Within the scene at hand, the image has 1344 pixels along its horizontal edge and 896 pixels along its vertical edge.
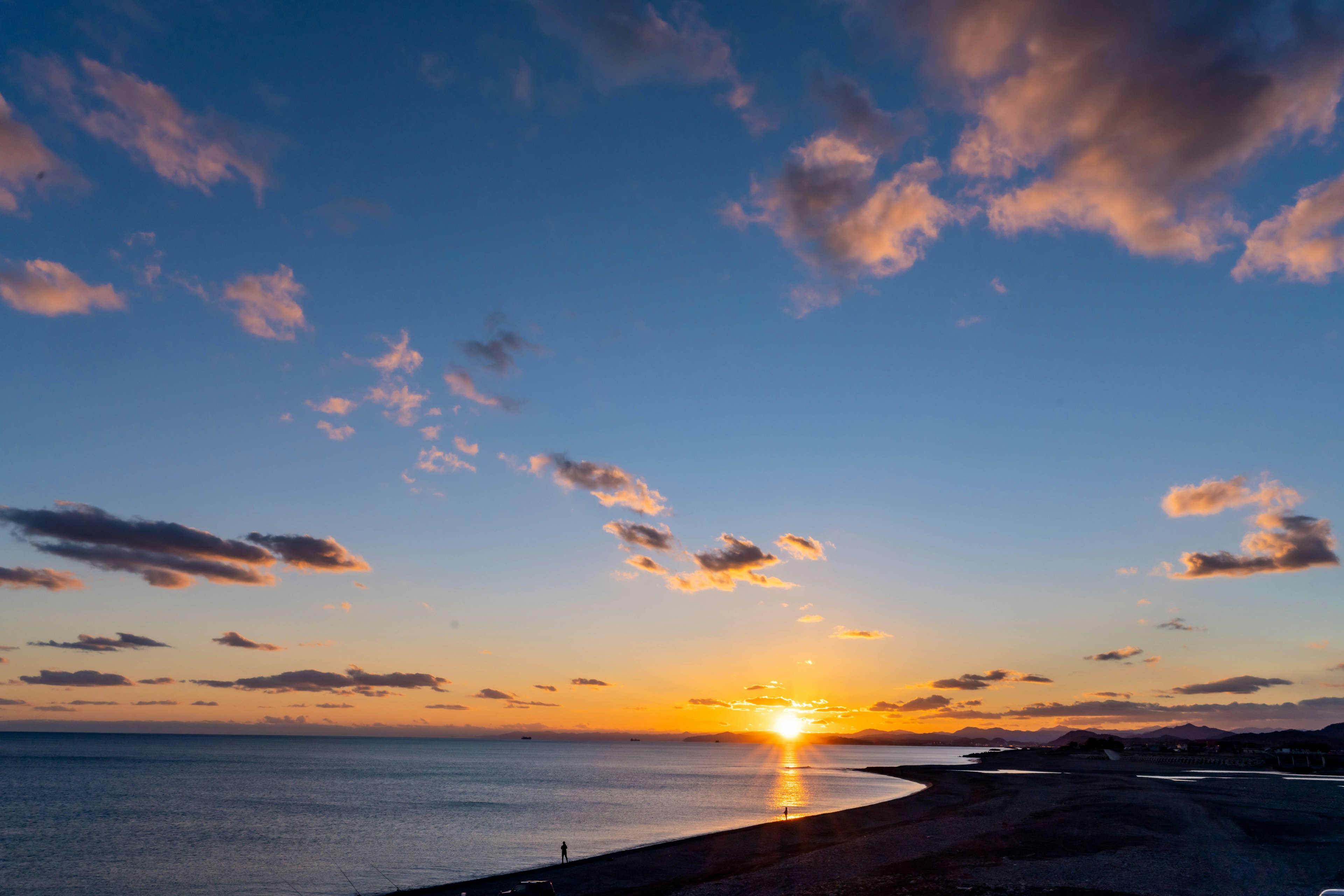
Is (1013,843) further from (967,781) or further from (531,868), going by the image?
(967,781)

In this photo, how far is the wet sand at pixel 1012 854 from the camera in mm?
33719

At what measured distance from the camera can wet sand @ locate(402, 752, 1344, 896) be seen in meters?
33.7

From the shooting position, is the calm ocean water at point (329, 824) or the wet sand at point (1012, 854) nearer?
the wet sand at point (1012, 854)

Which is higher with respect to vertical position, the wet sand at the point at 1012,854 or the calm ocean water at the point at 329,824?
the wet sand at the point at 1012,854

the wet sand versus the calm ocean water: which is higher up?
the wet sand

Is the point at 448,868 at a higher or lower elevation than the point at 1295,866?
lower

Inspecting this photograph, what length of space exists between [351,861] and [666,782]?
4268 inches

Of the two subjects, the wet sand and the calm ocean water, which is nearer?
the wet sand

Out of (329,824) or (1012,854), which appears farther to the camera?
(329,824)

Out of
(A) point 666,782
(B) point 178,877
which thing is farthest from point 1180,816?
(A) point 666,782

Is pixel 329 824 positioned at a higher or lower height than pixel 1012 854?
lower

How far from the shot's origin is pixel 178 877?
1880 inches

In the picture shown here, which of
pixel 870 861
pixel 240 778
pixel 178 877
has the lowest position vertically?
pixel 240 778

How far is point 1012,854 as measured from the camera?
1619 inches
